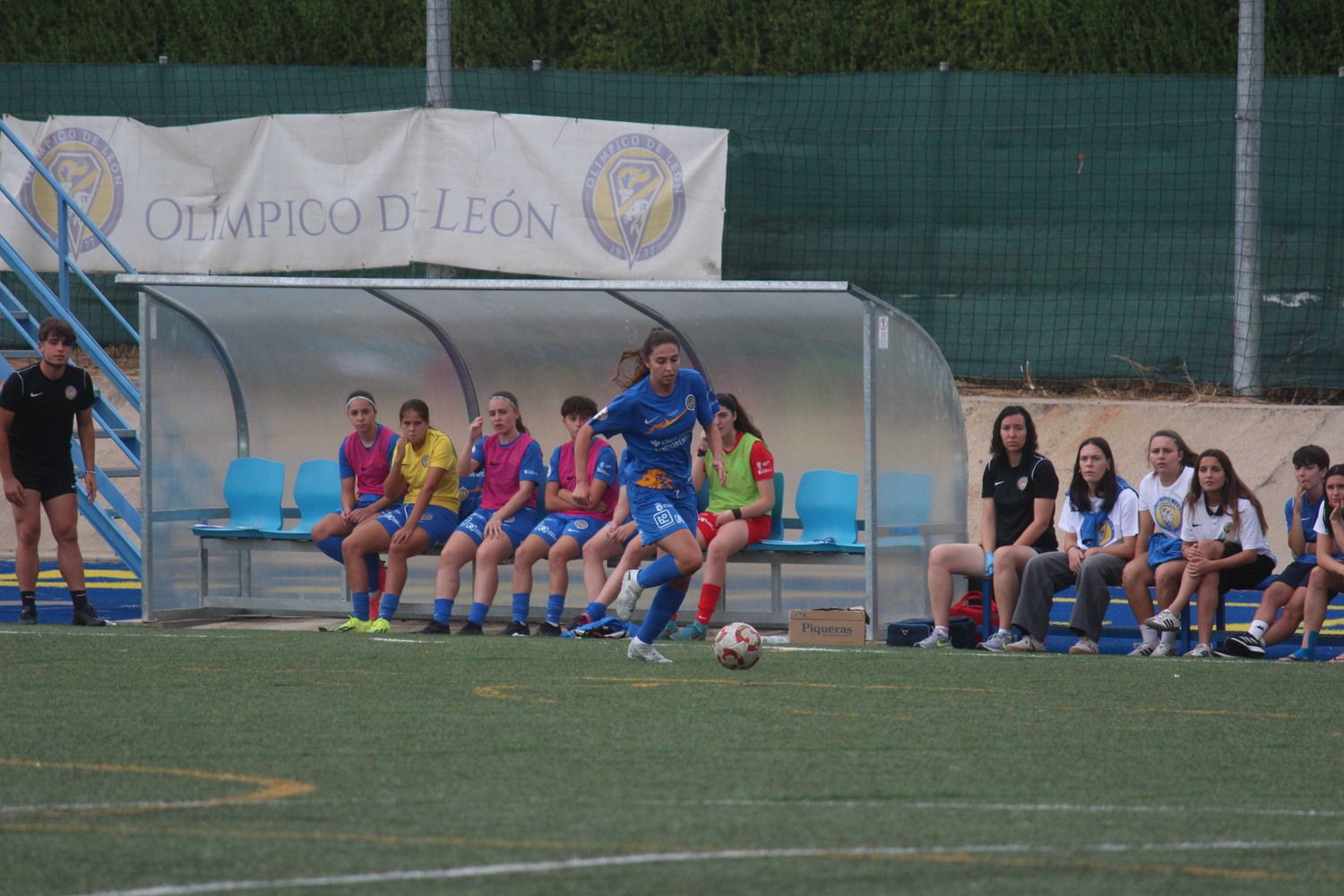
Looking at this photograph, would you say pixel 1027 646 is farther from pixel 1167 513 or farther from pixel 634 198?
pixel 634 198

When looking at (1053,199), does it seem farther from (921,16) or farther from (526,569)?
(526,569)

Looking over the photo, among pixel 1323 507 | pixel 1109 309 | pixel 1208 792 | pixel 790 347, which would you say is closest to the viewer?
pixel 1208 792

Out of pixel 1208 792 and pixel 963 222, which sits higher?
pixel 963 222

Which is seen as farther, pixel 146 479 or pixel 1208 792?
pixel 146 479

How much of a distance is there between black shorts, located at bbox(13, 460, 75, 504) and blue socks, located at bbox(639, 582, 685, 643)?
421 centimetres

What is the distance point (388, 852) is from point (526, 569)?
730 centimetres

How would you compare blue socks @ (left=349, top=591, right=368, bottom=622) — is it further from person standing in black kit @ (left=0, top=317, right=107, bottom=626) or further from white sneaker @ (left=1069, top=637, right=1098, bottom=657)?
white sneaker @ (left=1069, top=637, right=1098, bottom=657)

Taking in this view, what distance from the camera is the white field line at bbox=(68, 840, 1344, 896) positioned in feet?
12.6

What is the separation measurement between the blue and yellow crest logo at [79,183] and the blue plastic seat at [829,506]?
738 centimetres

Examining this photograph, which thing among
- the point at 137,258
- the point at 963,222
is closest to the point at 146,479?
the point at 137,258

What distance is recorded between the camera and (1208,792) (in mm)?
5230

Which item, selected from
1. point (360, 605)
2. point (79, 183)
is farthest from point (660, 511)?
point (79, 183)

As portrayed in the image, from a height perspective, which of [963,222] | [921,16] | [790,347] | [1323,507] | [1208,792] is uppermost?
[921,16]

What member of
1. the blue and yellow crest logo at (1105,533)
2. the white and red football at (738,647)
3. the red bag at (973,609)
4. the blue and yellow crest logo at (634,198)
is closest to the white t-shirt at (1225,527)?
the blue and yellow crest logo at (1105,533)
